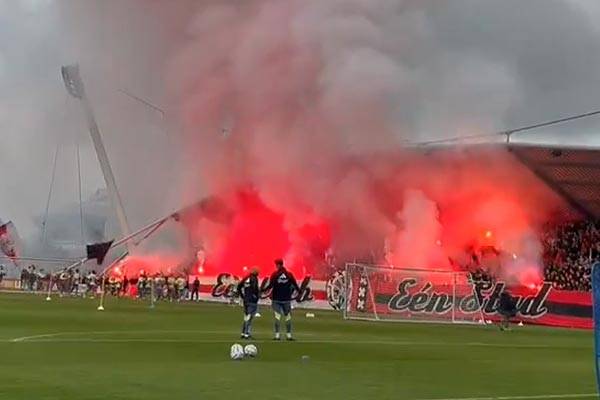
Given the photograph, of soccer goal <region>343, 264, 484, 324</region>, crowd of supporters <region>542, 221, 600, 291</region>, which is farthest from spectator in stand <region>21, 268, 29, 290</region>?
crowd of supporters <region>542, 221, 600, 291</region>

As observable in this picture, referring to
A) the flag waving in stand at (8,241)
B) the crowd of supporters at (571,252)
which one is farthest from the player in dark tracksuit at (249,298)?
the flag waving in stand at (8,241)

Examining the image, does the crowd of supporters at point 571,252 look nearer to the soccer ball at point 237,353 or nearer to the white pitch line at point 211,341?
the white pitch line at point 211,341

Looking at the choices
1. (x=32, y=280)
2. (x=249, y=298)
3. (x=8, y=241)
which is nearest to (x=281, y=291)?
(x=249, y=298)

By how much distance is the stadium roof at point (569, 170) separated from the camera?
166ft

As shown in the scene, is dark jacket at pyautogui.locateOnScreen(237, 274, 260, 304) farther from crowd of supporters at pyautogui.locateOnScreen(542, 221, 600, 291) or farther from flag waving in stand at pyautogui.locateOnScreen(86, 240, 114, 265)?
flag waving in stand at pyautogui.locateOnScreen(86, 240, 114, 265)

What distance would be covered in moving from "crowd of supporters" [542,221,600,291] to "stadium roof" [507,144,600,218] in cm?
129

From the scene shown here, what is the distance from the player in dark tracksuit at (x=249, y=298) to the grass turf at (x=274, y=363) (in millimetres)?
523

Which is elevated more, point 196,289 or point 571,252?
point 571,252

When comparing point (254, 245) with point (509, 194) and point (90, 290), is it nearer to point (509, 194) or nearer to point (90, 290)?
point (90, 290)

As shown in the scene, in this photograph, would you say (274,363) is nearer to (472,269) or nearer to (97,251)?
(472,269)

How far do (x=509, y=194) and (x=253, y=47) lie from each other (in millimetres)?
18809

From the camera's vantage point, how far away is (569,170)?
5347 centimetres

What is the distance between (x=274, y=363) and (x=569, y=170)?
38979mm

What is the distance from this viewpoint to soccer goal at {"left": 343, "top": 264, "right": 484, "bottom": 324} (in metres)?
37.8
